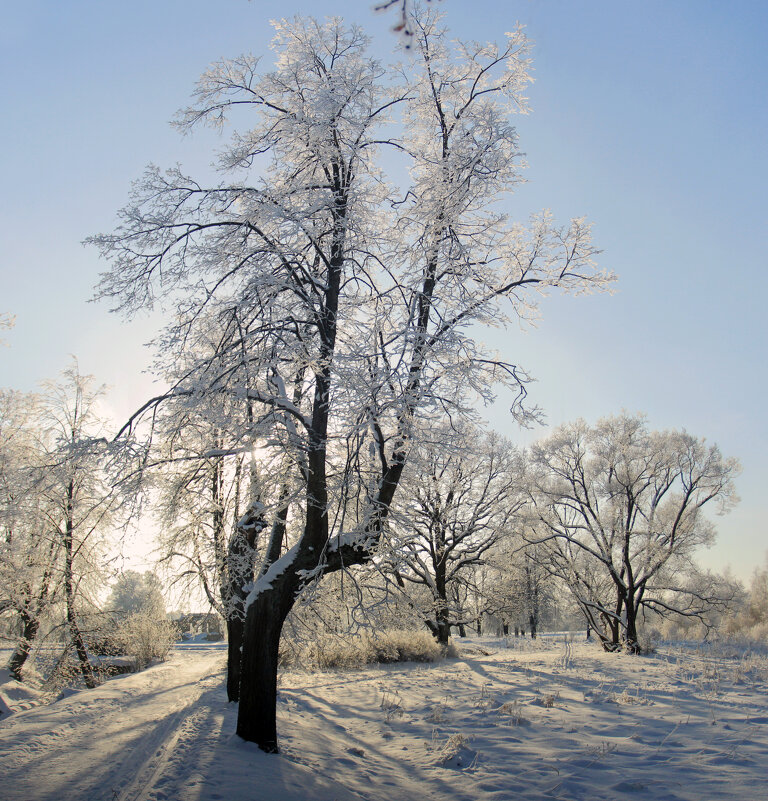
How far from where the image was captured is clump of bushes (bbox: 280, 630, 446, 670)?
637 inches

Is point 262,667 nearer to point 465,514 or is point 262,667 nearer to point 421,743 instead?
point 421,743

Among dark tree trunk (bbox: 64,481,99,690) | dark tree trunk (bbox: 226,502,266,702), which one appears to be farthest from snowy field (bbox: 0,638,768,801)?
dark tree trunk (bbox: 64,481,99,690)

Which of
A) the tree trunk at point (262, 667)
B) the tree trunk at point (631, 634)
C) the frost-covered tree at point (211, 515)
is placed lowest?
the tree trunk at point (631, 634)

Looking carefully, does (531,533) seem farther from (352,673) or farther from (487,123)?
(487,123)

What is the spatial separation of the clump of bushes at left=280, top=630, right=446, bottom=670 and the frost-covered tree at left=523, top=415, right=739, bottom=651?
6818 millimetres

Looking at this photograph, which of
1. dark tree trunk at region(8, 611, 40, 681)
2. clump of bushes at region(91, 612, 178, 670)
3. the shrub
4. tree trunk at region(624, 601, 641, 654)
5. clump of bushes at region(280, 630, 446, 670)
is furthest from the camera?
tree trunk at region(624, 601, 641, 654)

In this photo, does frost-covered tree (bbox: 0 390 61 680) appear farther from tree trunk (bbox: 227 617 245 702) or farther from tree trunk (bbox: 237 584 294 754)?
tree trunk (bbox: 237 584 294 754)

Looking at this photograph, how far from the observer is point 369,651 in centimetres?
1744

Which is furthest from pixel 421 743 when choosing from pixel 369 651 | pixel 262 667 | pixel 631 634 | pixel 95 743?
pixel 631 634

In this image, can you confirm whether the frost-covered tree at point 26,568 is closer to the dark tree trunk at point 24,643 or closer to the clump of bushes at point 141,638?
the dark tree trunk at point 24,643

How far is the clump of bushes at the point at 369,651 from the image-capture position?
53.1 ft

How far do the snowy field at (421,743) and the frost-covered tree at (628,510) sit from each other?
8851 millimetres

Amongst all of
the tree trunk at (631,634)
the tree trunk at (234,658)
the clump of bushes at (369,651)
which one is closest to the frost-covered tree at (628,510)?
the tree trunk at (631,634)

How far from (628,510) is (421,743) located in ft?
58.0
